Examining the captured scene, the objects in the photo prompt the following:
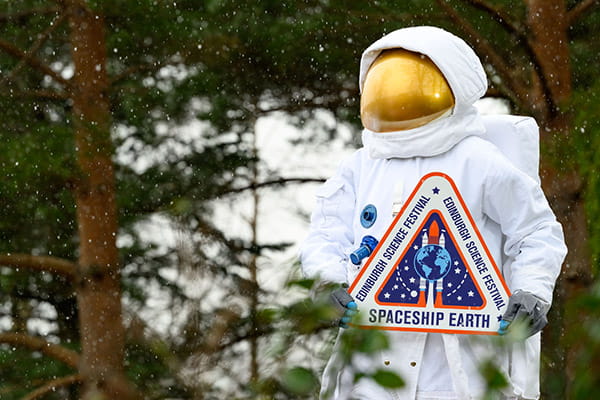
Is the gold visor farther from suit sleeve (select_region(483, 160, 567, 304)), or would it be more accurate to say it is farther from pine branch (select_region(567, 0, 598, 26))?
pine branch (select_region(567, 0, 598, 26))

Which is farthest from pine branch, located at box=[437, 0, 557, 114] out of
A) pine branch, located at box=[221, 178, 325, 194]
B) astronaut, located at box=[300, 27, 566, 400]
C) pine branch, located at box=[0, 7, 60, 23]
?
astronaut, located at box=[300, 27, 566, 400]

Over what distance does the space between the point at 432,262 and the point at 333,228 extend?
1.34 ft

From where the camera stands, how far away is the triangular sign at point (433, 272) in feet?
9.34

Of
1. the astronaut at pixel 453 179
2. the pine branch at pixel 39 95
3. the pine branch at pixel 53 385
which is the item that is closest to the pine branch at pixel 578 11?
the pine branch at pixel 39 95

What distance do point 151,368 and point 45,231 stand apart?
6.07 feet

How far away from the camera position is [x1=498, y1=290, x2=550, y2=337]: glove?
2746mm

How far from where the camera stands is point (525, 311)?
2.74 m

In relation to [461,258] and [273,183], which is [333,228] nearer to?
[461,258]

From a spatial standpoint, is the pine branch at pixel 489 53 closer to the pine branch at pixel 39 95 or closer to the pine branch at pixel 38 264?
the pine branch at pixel 39 95

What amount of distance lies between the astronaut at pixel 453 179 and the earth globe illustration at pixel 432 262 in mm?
163

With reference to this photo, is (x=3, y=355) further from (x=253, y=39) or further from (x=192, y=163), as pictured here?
(x=253, y=39)

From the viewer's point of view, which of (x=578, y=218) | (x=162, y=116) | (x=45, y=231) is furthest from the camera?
(x=45, y=231)

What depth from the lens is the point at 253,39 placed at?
7363mm

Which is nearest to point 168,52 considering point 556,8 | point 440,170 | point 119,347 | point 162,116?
point 162,116
